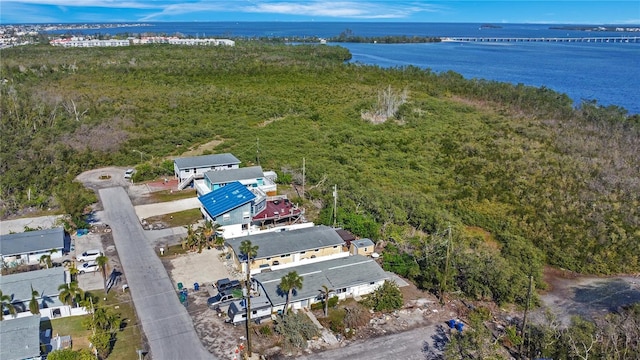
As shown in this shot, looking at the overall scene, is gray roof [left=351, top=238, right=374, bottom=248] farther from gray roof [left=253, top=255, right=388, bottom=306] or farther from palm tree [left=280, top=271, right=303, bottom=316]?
palm tree [left=280, top=271, right=303, bottom=316]

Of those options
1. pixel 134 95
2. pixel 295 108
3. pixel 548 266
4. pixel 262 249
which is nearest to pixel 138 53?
pixel 134 95

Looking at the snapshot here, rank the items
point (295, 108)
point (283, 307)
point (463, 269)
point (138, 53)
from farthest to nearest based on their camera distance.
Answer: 1. point (138, 53)
2. point (295, 108)
3. point (463, 269)
4. point (283, 307)

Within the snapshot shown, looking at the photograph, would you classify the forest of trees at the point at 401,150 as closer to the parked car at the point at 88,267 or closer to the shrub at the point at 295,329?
the parked car at the point at 88,267

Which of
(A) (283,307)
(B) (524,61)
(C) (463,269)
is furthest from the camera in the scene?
(B) (524,61)

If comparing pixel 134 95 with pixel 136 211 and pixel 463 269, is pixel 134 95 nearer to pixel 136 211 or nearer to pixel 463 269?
pixel 136 211

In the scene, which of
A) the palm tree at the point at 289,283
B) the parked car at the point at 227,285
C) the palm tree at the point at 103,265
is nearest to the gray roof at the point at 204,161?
the palm tree at the point at 103,265

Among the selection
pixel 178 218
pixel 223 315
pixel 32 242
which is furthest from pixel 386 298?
pixel 32 242
